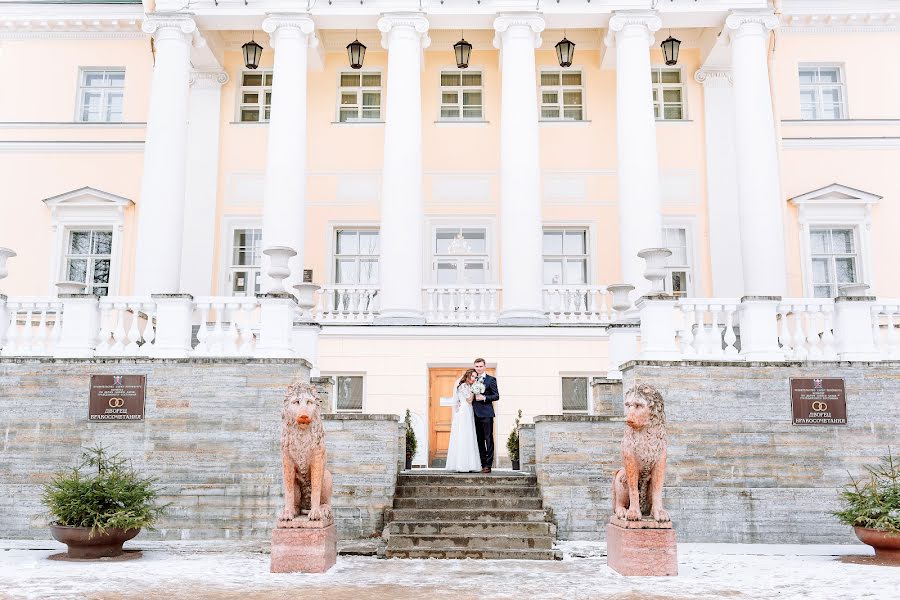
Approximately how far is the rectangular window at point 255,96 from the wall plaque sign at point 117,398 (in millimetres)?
12343

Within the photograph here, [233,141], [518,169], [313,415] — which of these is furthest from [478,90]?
[313,415]

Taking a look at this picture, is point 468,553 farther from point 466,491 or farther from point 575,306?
point 575,306

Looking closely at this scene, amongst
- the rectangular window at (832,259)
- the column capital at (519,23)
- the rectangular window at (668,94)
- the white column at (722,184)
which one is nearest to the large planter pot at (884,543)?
the white column at (722,184)

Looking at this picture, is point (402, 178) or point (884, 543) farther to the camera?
point (402, 178)

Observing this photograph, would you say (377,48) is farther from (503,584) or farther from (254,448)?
(503,584)

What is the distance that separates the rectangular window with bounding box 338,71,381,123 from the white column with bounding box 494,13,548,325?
4.06 metres

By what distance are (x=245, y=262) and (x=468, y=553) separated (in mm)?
13968

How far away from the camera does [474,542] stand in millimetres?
10578

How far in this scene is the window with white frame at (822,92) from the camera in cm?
2289

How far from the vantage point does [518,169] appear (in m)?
19.4

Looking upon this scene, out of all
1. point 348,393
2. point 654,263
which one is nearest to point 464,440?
point 654,263

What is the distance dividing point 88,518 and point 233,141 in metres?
14.7

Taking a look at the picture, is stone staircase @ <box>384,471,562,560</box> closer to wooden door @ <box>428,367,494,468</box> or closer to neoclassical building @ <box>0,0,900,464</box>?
wooden door @ <box>428,367,494,468</box>

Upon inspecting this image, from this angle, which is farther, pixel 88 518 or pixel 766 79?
pixel 766 79
